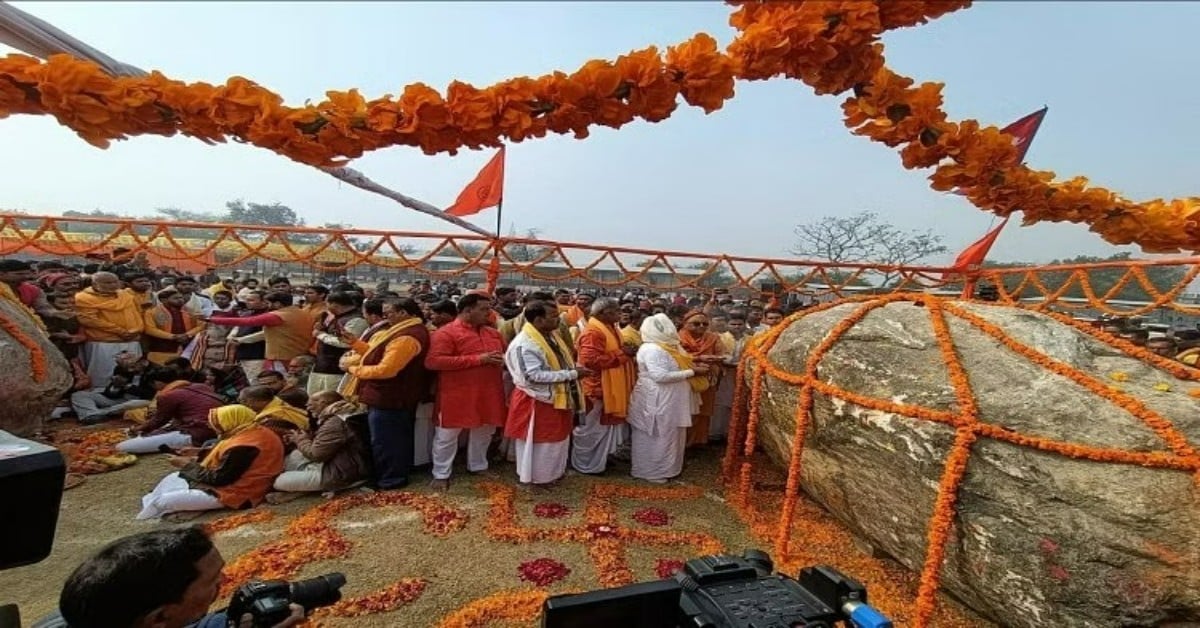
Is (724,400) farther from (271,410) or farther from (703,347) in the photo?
(271,410)

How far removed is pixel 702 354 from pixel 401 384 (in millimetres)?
3104

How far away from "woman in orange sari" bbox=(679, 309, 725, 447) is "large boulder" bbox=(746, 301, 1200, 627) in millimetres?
1862

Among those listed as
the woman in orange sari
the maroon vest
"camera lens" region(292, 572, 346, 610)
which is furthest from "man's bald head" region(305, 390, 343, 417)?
"camera lens" region(292, 572, 346, 610)

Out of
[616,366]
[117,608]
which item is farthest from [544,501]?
[117,608]

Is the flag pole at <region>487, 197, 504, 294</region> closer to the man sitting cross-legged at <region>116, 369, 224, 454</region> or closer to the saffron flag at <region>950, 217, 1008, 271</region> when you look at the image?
the man sitting cross-legged at <region>116, 369, 224, 454</region>

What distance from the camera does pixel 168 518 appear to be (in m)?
4.45

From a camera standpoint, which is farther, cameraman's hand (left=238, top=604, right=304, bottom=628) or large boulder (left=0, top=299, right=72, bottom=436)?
large boulder (left=0, top=299, right=72, bottom=436)

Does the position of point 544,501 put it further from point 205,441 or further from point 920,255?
point 920,255

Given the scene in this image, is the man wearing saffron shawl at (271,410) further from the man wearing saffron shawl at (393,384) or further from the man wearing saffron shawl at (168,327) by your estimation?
the man wearing saffron shawl at (168,327)

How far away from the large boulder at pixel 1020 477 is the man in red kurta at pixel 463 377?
107 inches

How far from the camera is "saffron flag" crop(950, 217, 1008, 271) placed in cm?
841

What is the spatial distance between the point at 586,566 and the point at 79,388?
262 inches

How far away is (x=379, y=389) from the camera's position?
4949mm

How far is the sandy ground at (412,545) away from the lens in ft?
11.5
